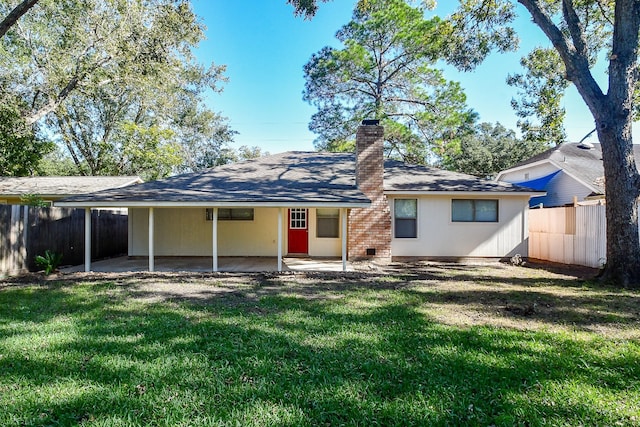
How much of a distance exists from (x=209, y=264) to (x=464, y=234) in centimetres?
841

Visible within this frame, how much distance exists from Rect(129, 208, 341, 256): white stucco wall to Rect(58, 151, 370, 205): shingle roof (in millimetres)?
1249

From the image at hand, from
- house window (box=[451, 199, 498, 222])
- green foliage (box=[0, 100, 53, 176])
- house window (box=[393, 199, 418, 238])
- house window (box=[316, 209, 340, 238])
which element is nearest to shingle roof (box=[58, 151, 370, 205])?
house window (box=[316, 209, 340, 238])

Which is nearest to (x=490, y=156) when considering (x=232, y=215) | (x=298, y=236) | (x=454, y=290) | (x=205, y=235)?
(x=298, y=236)

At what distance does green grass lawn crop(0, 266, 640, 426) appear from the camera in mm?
2842

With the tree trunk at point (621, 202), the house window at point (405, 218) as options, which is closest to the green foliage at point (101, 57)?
the house window at point (405, 218)

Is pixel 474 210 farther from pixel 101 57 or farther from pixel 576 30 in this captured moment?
pixel 101 57

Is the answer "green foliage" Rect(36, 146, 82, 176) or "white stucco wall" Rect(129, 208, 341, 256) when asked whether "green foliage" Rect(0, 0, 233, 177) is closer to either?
"white stucco wall" Rect(129, 208, 341, 256)

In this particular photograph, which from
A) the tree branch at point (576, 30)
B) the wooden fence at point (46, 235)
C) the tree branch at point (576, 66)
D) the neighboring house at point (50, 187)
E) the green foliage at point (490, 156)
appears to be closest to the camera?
the tree branch at point (576, 66)

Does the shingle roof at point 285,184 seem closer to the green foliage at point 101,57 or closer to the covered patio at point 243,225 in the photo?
the covered patio at point 243,225

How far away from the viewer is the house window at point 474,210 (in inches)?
483

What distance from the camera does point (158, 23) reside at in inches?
516

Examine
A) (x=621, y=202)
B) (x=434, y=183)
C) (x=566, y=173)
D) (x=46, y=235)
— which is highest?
(x=566, y=173)

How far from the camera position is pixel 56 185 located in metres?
17.7

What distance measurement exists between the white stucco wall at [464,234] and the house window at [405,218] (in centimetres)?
13
